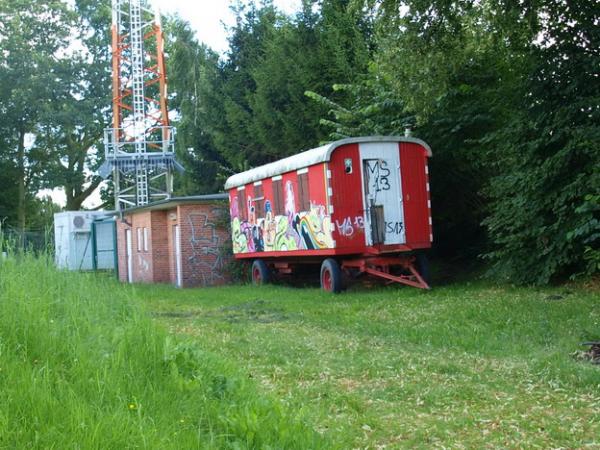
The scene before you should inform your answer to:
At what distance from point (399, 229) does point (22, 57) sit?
38010 mm

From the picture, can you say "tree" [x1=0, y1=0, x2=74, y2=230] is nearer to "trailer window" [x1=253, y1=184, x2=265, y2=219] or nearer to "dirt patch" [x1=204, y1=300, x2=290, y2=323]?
"trailer window" [x1=253, y1=184, x2=265, y2=219]

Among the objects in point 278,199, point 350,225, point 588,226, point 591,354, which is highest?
point 278,199

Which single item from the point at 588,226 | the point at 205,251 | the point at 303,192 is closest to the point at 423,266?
the point at 303,192

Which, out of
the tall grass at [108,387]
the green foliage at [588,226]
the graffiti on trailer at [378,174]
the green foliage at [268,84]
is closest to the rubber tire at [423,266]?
the graffiti on trailer at [378,174]

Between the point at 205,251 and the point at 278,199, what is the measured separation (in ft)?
20.6

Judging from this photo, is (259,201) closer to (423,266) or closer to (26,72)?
(423,266)

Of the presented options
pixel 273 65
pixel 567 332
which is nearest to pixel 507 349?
pixel 567 332

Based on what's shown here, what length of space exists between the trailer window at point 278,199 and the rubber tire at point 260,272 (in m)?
2.62

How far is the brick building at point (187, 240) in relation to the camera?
25.5m

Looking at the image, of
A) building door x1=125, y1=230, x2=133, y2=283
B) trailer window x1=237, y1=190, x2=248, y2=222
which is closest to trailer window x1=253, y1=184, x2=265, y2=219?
trailer window x1=237, y1=190, x2=248, y2=222

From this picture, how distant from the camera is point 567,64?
14.5 meters

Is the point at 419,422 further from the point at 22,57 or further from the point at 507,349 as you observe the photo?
the point at 22,57

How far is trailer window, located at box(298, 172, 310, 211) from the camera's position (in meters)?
18.5

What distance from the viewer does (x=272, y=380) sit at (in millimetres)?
7715
